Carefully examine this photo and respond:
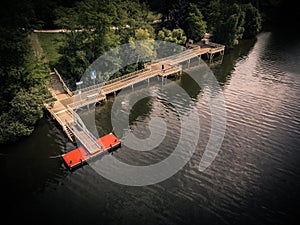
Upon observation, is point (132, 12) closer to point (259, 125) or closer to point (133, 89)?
point (133, 89)

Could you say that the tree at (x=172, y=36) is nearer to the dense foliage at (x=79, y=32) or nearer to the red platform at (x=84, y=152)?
the dense foliage at (x=79, y=32)

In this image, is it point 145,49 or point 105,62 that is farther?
point 145,49

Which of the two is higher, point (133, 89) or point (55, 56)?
point (55, 56)

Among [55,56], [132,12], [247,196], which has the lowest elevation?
[247,196]

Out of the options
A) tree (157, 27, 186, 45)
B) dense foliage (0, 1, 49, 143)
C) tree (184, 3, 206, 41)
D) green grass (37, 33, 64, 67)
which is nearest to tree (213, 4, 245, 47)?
tree (184, 3, 206, 41)

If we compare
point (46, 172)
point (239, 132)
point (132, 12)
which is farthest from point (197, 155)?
point (132, 12)

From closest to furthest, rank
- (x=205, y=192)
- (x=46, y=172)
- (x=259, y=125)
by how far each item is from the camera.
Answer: (x=205, y=192) < (x=46, y=172) < (x=259, y=125)

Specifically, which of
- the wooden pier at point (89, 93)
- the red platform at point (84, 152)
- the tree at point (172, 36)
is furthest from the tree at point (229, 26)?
the red platform at point (84, 152)
